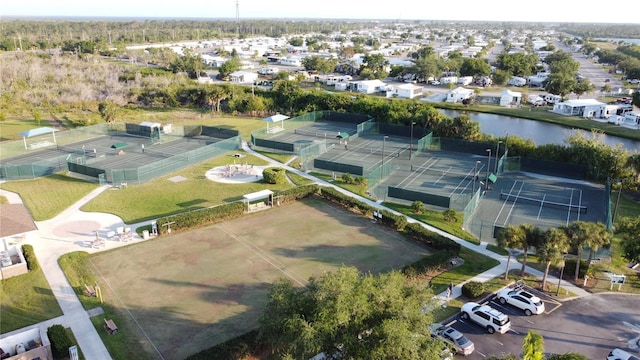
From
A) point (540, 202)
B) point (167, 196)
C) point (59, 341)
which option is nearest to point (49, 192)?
point (167, 196)

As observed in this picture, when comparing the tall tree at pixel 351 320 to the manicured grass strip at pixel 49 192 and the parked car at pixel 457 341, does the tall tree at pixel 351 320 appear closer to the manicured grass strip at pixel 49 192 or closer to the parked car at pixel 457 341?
the parked car at pixel 457 341

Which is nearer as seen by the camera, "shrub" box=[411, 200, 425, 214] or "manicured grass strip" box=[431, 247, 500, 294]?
"manicured grass strip" box=[431, 247, 500, 294]

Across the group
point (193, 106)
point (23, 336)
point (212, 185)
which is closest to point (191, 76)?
point (193, 106)

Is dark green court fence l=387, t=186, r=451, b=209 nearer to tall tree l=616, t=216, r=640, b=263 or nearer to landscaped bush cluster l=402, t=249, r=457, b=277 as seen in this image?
landscaped bush cluster l=402, t=249, r=457, b=277

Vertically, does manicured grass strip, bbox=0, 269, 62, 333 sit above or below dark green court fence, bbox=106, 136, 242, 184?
below

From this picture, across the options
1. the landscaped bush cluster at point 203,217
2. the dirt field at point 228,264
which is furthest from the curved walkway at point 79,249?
the landscaped bush cluster at point 203,217

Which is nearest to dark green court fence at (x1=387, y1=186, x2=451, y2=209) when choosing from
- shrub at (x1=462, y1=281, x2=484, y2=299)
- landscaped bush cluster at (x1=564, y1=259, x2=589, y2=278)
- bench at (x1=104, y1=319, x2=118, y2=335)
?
landscaped bush cluster at (x1=564, y1=259, x2=589, y2=278)
